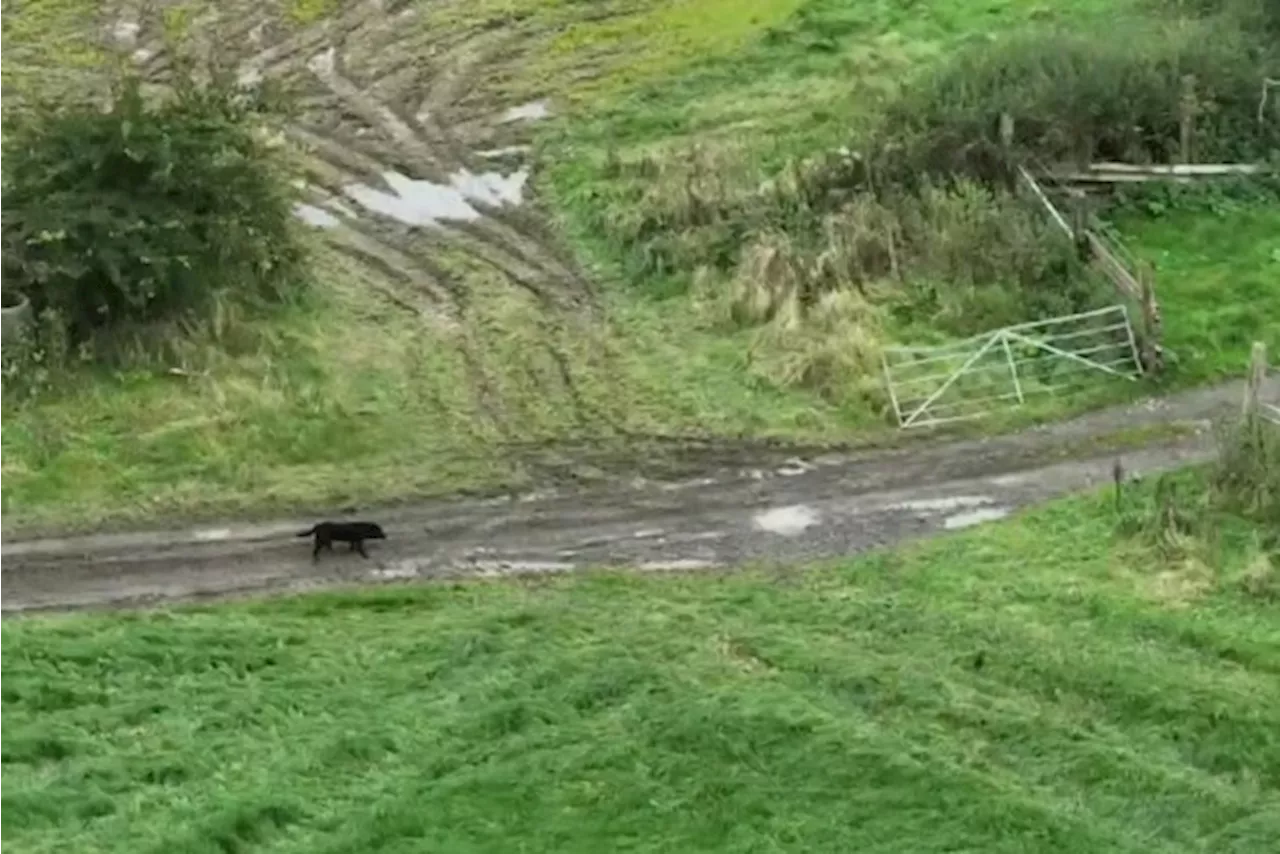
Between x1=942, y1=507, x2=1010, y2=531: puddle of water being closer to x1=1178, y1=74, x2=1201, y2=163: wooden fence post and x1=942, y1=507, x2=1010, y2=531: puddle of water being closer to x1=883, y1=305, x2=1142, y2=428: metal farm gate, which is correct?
x1=883, y1=305, x2=1142, y2=428: metal farm gate

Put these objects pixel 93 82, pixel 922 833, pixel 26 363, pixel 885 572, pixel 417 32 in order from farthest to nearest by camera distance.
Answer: pixel 417 32, pixel 93 82, pixel 26 363, pixel 885 572, pixel 922 833

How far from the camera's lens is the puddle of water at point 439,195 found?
44.2 metres

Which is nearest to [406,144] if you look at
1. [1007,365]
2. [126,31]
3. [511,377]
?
[126,31]

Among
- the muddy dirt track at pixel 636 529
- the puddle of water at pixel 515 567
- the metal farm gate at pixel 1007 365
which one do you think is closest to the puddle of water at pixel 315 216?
the muddy dirt track at pixel 636 529

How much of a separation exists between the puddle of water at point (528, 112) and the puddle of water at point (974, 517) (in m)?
19.2

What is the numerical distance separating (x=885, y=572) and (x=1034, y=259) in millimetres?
9989

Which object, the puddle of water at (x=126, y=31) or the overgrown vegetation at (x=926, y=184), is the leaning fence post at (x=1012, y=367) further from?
the puddle of water at (x=126, y=31)

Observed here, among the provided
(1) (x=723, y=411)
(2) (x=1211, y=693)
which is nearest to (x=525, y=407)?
(1) (x=723, y=411)

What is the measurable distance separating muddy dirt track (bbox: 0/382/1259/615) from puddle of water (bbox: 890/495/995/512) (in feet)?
0.10

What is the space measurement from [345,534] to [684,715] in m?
6.79

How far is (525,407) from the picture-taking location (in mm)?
36406

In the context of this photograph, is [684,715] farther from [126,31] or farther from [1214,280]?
[126,31]

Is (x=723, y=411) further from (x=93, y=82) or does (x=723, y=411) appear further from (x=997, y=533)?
(x=93, y=82)

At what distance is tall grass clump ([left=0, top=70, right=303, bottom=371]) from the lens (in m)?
36.8
